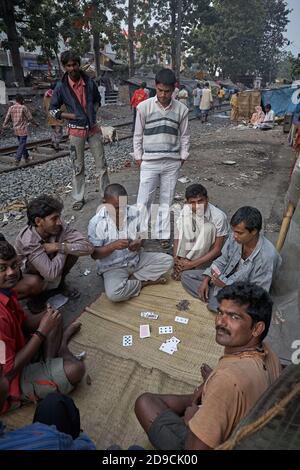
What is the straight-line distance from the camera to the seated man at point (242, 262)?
2.84 m

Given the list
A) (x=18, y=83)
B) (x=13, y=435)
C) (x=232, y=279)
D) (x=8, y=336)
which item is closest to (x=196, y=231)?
(x=232, y=279)

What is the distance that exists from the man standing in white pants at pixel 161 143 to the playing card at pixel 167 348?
1.76 metres

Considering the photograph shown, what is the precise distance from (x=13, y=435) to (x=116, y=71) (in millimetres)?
37042

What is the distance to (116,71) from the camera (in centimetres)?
3403

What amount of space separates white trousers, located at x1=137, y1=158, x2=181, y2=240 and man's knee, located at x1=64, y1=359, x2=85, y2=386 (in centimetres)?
212

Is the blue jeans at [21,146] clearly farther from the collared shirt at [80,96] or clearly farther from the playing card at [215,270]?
the playing card at [215,270]

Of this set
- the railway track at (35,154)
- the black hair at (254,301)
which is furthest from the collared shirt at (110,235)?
the railway track at (35,154)

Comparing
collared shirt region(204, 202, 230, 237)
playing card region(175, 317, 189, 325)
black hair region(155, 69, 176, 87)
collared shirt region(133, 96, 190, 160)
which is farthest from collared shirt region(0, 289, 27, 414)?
black hair region(155, 69, 176, 87)

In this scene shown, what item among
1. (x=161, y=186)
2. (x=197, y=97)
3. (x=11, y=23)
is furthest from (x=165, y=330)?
(x=11, y=23)

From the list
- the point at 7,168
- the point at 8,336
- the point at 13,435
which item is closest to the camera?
the point at 13,435

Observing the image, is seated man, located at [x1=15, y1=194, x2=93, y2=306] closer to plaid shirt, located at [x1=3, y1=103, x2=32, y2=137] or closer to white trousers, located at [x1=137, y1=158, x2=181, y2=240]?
white trousers, located at [x1=137, y1=158, x2=181, y2=240]

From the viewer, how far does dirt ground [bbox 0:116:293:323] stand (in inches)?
162

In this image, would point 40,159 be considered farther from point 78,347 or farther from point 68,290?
point 78,347

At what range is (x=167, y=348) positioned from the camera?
2.89 meters
